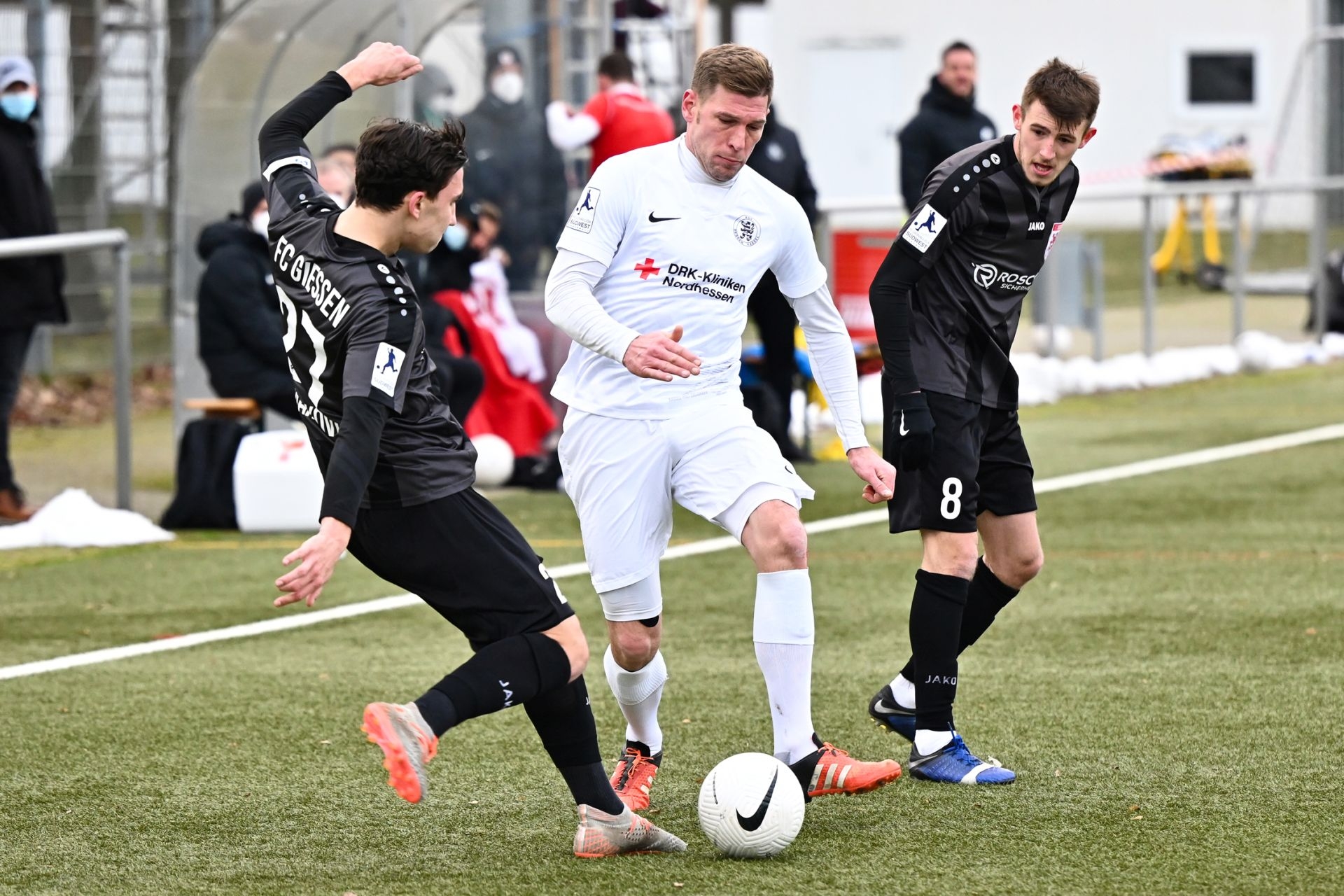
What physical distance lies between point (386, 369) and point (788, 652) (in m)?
1.34

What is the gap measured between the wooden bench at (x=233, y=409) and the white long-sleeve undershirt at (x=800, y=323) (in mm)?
5495

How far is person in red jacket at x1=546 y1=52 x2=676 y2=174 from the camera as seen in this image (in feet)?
36.8

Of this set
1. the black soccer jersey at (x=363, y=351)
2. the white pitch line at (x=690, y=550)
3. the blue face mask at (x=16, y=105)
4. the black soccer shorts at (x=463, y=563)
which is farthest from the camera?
the blue face mask at (x=16, y=105)

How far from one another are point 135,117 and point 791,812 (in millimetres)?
13423

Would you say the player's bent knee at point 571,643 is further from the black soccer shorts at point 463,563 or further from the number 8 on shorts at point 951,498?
the number 8 on shorts at point 951,498

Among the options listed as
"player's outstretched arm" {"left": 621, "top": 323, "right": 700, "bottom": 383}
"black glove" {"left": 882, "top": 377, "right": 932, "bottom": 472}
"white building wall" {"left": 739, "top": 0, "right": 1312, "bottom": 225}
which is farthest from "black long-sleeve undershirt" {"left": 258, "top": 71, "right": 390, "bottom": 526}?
"white building wall" {"left": 739, "top": 0, "right": 1312, "bottom": 225}

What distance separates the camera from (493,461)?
445 inches

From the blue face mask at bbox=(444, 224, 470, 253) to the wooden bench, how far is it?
63.9 inches

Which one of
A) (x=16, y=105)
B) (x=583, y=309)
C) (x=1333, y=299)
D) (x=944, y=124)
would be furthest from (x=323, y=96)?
(x=1333, y=299)

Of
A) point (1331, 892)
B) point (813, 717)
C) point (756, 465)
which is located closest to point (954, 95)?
point (813, 717)

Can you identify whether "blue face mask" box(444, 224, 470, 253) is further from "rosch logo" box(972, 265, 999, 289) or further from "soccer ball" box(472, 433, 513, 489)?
"rosch logo" box(972, 265, 999, 289)

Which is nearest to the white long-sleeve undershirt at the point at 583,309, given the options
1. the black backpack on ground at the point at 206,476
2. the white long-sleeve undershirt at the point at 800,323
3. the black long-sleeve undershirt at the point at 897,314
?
the white long-sleeve undershirt at the point at 800,323

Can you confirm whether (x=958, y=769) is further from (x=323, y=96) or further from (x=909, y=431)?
(x=323, y=96)

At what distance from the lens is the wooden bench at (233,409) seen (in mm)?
10430
